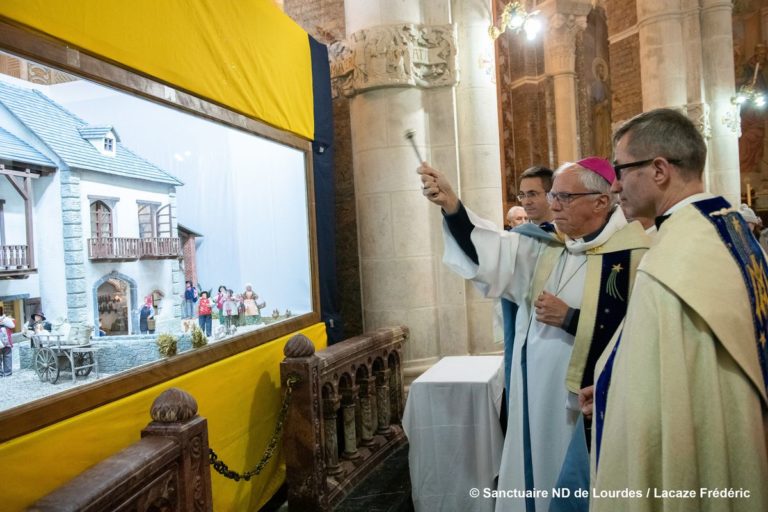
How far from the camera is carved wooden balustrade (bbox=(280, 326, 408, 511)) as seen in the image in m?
3.52

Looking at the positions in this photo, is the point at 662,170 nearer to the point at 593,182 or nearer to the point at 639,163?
the point at 639,163

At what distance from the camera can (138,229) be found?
2908mm

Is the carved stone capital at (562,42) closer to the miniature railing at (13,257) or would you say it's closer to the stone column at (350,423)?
the stone column at (350,423)

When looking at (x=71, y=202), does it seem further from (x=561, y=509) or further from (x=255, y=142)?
(x=561, y=509)

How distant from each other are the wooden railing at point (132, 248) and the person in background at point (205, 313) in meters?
0.32

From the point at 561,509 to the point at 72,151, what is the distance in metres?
2.56

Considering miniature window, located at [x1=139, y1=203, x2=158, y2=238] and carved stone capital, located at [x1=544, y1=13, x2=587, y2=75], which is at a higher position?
Result: carved stone capital, located at [x1=544, y1=13, x2=587, y2=75]

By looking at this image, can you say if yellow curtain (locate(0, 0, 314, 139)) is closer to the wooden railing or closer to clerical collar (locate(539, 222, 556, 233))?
the wooden railing

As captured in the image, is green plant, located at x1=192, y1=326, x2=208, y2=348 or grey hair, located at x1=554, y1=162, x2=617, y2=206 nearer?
grey hair, located at x1=554, y1=162, x2=617, y2=206

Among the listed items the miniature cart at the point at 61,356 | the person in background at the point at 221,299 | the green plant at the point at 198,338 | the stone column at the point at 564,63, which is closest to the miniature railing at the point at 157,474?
the miniature cart at the point at 61,356

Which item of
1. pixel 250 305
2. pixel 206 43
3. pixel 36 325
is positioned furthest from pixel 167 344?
pixel 206 43

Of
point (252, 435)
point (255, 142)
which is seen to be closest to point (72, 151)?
point (255, 142)

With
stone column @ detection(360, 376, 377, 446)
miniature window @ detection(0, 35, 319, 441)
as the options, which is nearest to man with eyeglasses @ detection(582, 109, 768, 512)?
miniature window @ detection(0, 35, 319, 441)

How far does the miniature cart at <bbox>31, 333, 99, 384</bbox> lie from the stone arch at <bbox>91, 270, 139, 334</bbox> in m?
0.13
